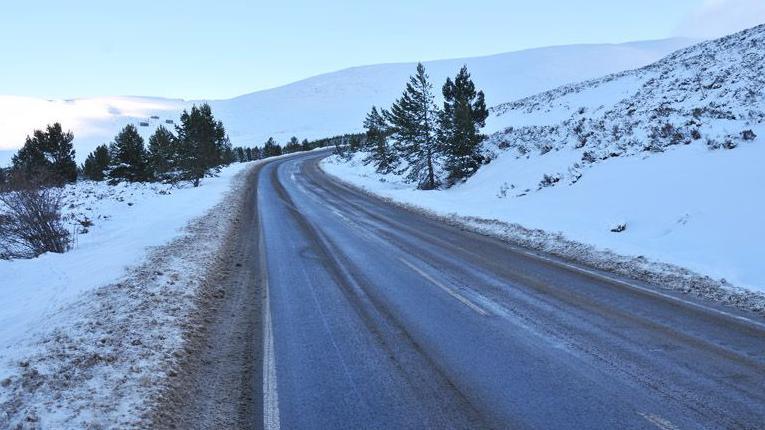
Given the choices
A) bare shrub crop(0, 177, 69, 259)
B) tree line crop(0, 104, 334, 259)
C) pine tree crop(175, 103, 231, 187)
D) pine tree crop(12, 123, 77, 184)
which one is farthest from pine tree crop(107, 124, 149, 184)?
bare shrub crop(0, 177, 69, 259)

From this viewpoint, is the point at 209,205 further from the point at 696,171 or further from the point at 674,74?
the point at 674,74

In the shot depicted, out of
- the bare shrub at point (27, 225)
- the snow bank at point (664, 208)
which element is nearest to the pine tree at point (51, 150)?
the bare shrub at point (27, 225)

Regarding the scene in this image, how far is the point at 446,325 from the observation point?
22.4ft

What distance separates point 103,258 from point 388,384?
9231 mm

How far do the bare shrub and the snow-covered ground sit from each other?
0.81 m

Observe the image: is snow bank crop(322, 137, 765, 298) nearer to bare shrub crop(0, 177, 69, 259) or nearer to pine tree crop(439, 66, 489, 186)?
pine tree crop(439, 66, 489, 186)

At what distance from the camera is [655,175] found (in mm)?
15086

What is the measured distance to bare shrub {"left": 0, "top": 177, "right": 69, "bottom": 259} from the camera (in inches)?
563

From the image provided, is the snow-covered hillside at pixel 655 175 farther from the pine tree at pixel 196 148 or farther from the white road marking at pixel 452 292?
the pine tree at pixel 196 148

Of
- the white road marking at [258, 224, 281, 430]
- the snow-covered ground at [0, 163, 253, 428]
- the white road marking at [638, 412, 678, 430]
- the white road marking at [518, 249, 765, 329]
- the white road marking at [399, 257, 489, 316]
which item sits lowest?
the white road marking at [518, 249, 765, 329]

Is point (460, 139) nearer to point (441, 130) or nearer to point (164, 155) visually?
point (441, 130)

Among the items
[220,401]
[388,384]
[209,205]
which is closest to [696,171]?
[388,384]

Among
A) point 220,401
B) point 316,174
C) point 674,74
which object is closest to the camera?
point 220,401

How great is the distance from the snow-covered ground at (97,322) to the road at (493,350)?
1211 mm
